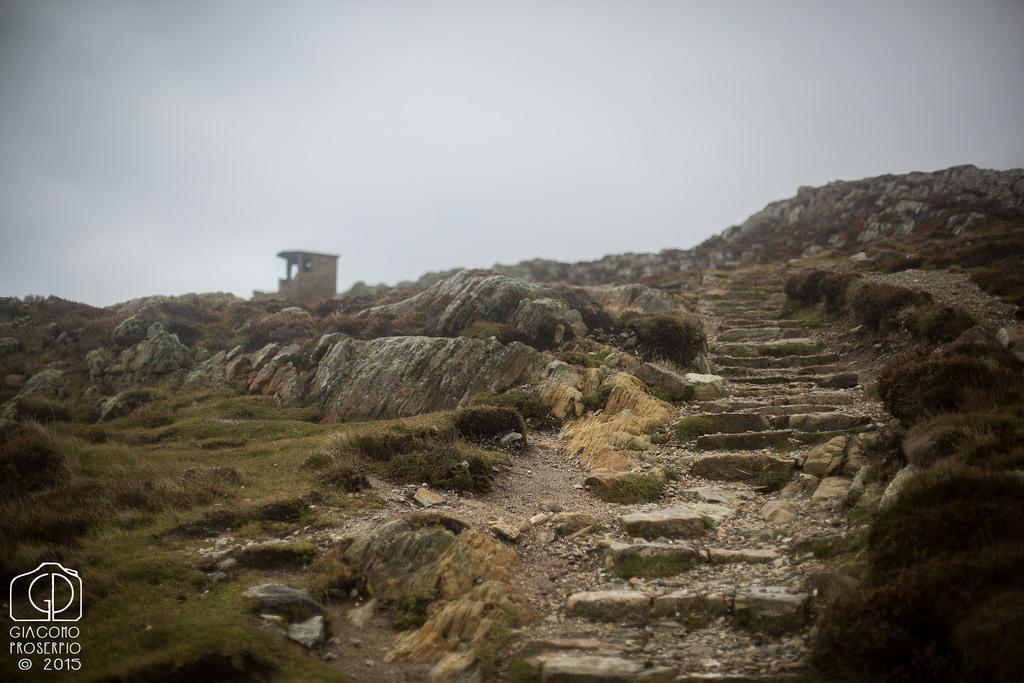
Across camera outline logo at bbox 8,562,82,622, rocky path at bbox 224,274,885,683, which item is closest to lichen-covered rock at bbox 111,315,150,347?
rocky path at bbox 224,274,885,683

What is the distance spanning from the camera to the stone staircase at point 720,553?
5898 millimetres

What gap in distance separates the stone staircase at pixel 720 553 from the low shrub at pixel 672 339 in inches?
165

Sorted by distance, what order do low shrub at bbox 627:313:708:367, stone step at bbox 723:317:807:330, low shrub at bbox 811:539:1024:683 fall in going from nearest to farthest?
low shrub at bbox 811:539:1024:683 → low shrub at bbox 627:313:708:367 → stone step at bbox 723:317:807:330

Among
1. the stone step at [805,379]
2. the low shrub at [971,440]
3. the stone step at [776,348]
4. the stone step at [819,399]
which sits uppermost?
the stone step at [776,348]

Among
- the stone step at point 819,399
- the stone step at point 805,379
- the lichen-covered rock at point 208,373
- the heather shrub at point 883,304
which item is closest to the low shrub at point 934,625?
the stone step at point 819,399

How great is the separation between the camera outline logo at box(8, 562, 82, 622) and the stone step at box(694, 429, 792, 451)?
12.2m

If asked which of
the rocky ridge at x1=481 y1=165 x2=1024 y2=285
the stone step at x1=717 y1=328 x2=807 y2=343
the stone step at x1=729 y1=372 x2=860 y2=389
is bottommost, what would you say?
the stone step at x1=729 y1=372 x2=860 y2=389

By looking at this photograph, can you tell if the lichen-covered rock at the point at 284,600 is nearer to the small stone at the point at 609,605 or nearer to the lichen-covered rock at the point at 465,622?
the lichen-covered rock at the point at 465,622

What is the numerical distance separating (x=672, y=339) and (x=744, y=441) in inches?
321

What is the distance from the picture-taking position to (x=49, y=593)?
6691mm

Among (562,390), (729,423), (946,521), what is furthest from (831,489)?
(562,390)

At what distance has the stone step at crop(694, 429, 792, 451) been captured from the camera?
1244 cm

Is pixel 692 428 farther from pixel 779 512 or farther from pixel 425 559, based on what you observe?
pixel 425 559

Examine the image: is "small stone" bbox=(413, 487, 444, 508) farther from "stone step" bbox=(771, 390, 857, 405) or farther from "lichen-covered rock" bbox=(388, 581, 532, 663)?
"stone step" bbox=(771, 390, 857, 405)
